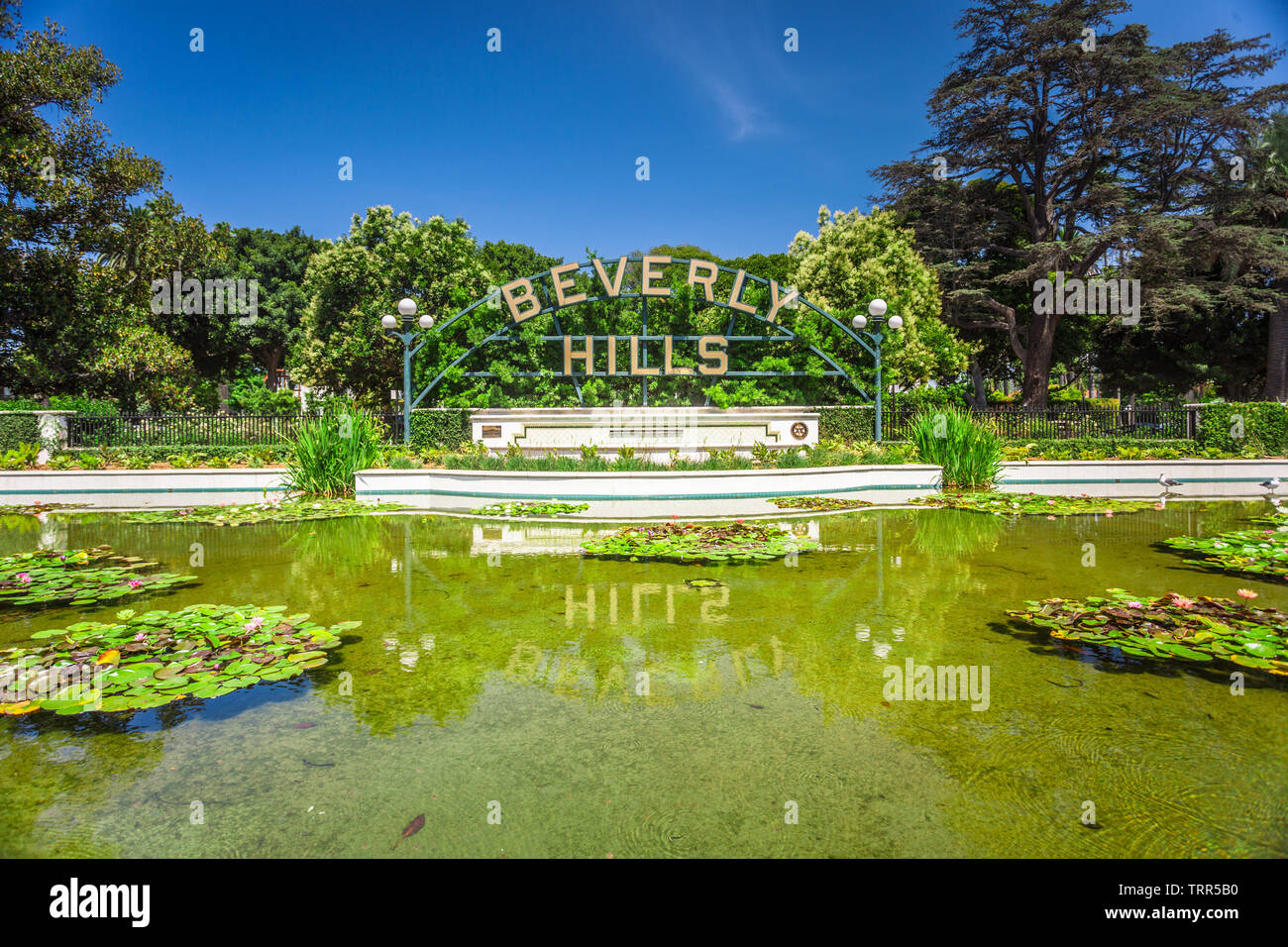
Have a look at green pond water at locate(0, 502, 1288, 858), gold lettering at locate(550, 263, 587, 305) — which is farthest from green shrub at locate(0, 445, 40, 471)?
green pond water at locate(0, 502, 1288, 858)

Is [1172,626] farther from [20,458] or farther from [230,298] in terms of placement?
[230,298]

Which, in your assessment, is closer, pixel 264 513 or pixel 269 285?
pixel 264 513

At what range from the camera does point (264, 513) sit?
38.5 ft

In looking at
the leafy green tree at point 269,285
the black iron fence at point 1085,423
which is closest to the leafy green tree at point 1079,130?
the black iron fence at point 1085,423

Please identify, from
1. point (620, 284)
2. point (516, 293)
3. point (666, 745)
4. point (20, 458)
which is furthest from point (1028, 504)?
point (20, 458)

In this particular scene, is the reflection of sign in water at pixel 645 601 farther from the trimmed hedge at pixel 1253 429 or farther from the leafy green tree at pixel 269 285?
the leafy green tree at pixel 269 285

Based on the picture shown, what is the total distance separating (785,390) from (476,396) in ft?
40.0

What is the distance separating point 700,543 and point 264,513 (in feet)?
26.8

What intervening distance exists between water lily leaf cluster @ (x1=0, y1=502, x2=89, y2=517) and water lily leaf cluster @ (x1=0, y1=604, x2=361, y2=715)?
10848 mm
